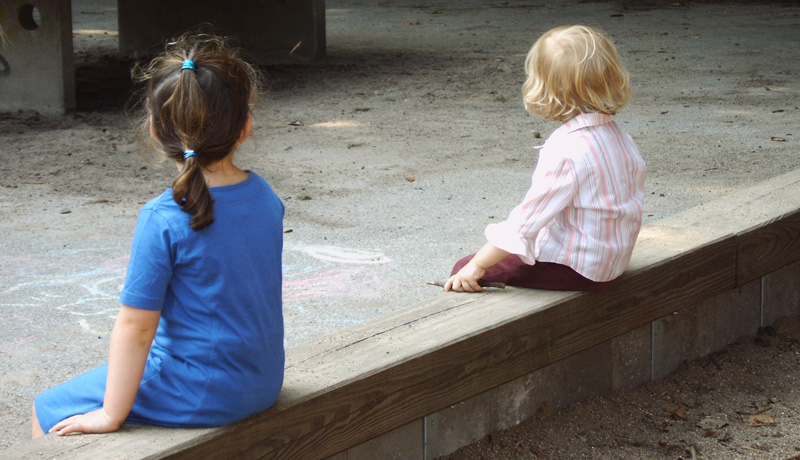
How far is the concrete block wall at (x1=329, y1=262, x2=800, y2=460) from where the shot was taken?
8.26 feet

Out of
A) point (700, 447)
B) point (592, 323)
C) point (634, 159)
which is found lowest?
point (700, 447)

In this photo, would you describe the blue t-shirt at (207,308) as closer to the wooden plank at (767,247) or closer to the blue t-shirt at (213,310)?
the blue t-shirt at (213,310)

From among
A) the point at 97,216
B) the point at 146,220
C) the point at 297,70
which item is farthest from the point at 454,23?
the point at 146,220

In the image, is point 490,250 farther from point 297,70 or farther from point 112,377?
point 297,70

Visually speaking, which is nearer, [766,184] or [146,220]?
[146,220]

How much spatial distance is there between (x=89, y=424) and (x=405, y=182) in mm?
4492

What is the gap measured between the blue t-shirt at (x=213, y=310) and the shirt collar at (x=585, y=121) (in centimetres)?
100

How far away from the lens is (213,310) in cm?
188

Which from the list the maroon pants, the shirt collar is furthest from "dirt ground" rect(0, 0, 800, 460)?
the shirt collar

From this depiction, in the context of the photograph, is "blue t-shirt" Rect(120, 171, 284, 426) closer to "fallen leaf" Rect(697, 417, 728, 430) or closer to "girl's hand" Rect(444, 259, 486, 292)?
"girl's hand" Rect(444, 259, 486, 292)

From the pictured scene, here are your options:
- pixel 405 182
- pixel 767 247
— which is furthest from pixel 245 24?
pixel 767 247

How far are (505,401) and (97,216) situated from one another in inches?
141

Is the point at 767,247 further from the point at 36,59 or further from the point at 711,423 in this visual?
the point at 36,59

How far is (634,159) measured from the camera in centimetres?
263
